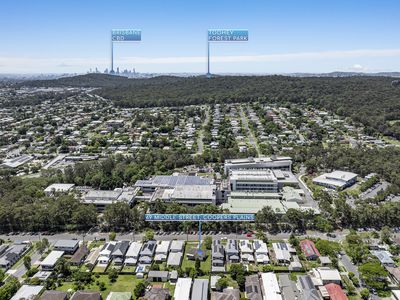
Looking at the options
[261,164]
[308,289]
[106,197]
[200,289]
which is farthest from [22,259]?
[261,164]

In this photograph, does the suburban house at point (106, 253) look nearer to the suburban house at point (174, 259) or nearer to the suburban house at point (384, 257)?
the suburban house at point (174, 259)

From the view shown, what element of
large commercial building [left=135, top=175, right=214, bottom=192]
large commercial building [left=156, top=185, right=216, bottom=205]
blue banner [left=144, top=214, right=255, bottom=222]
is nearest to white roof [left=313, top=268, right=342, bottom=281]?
blue banner [left=144, top=214, right=255, bottom=222]

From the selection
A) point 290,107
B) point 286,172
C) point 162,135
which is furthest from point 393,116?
point 162,135

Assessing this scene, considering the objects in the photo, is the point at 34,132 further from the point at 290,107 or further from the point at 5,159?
the point at 290,107

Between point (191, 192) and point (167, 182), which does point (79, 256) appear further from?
point (167, 182)

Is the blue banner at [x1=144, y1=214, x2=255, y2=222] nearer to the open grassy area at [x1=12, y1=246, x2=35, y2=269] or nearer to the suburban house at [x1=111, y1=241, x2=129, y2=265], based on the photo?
the suburban house at [x1=111, y1=241, x2=129, y2=265]

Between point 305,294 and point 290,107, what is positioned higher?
point 290,107
